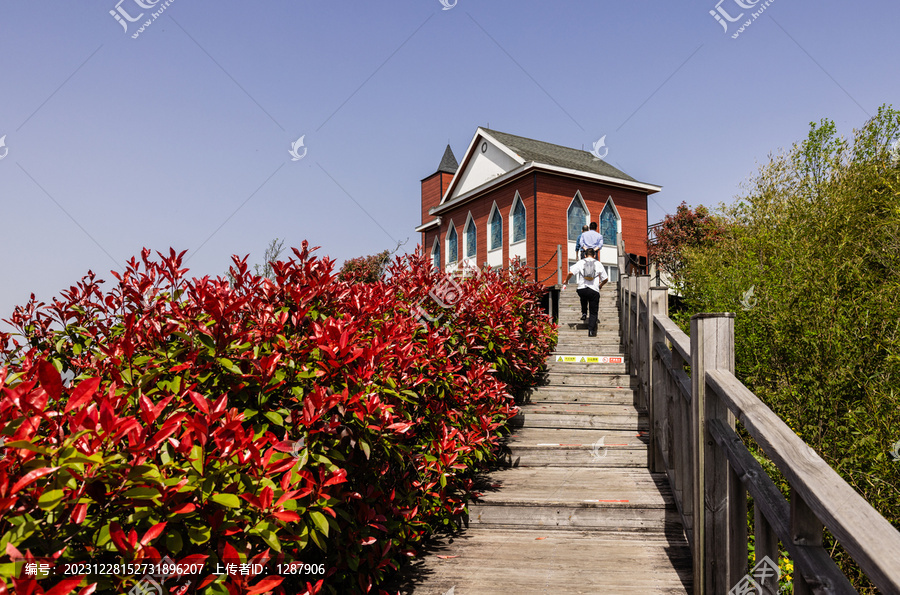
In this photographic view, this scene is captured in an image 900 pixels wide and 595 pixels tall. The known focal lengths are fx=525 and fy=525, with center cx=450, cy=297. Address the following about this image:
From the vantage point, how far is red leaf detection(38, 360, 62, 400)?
137 centimetres

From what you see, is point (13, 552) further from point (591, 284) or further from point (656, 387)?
point (591, 284)

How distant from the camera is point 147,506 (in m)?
1.48

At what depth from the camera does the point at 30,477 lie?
1.23m

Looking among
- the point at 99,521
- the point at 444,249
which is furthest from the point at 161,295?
the point at 444,249

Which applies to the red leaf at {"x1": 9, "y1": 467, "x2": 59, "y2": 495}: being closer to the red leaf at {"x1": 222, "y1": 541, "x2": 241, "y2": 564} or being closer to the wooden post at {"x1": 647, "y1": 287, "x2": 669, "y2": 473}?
the red leaf at {"x1": 222, "y1": 541, "x2": 241, "y2": 564}

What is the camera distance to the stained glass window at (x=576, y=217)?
69.2ft

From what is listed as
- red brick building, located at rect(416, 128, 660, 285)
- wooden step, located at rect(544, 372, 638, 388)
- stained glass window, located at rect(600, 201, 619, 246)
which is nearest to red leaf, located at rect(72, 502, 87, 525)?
wooden step, located at rect(544, 372, 638, 388)

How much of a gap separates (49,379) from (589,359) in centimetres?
711

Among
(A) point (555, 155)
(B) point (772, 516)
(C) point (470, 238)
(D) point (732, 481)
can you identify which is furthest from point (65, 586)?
(A) point (555, 155)

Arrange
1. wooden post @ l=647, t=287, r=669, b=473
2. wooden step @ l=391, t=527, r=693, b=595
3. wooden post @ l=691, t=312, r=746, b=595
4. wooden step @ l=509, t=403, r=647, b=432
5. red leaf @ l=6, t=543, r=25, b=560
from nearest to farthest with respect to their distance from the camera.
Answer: red leaf @ l=6, t=543, r=25, b=560 → wooden post @ l=691, t=312, r=746, b=595 → wooden step @ l=391, t=527, r=693, b=595 → wooden post @ l=647, t=287, r=669, b=473 → wooden step @ l=509, t=403, r=647, b=432

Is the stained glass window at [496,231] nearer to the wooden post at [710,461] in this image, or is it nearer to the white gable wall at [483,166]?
the white gable wall at [483,166]

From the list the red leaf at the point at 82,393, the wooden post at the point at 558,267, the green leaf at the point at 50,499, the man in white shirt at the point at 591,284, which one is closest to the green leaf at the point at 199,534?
the green leaf at the point at 50,499

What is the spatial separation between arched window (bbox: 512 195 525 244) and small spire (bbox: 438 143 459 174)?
1096cm

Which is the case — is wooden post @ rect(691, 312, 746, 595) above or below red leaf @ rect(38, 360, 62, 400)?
below
